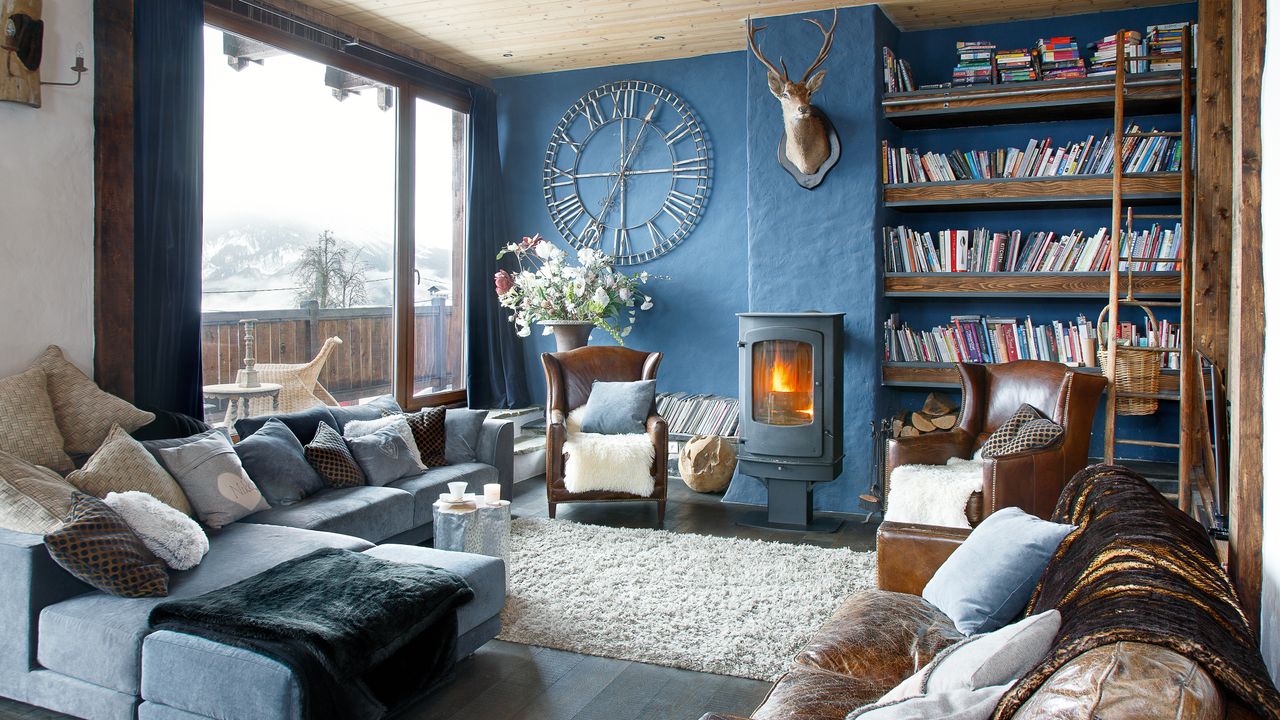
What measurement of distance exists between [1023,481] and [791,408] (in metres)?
1.50

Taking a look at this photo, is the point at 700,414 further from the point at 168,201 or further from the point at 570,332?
the point at 168,201

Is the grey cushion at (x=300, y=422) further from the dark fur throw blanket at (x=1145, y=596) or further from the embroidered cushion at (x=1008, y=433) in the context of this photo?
the dark fur throw blanket at (x=1145, y=596)

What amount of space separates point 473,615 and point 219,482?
1.22 meters

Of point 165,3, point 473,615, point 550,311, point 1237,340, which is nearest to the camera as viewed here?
point 1237,340

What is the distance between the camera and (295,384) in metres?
5.16

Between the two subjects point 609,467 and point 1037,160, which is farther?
point 1037,160

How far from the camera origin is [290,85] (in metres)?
5.21

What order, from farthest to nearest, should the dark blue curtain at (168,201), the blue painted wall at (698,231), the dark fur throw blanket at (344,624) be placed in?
the blue painted wall at (698,231) → the dark blue curtain at (168,201) → the dark fur throw blanket at (344,624)

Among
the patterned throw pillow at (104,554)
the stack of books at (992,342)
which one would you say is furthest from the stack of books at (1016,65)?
the patterned throw pillow at (104,554)

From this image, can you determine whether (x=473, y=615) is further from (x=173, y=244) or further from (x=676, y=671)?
(x=173, y=244)

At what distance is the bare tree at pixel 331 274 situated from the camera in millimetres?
5341

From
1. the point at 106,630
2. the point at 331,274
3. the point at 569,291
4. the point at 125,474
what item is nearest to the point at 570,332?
the point at 569,291

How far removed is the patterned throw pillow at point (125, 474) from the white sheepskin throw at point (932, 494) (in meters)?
2.83

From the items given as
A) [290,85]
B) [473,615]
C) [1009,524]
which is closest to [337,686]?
[473,615]
